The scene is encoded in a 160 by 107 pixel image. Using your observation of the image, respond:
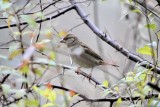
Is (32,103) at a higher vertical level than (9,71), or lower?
lower

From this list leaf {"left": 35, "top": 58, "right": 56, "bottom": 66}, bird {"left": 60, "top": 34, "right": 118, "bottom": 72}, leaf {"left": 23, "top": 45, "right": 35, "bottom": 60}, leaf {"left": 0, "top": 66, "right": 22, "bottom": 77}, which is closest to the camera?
leaf {"left": 23, "top": 45, "right": 35, "bottom": 60}

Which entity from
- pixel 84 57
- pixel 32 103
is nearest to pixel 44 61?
pixel 32 103

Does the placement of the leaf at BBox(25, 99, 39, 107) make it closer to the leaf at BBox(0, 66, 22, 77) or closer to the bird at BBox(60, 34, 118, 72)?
the leaf at BBox(0, 66, 22, 77)

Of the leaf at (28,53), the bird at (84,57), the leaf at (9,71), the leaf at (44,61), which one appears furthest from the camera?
the bird at (84,57)

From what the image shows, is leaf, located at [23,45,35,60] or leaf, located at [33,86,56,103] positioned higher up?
leaf, located at [23,45,35,60]

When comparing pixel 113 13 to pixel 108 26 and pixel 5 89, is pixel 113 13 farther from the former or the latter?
pixel 5 89

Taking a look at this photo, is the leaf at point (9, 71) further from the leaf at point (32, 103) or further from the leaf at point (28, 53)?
the leaf at point (28, 53)

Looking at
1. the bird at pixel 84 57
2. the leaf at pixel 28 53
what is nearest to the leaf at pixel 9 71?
the leaf at pixel 28 53

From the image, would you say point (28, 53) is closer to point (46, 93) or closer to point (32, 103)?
point (32, 103)

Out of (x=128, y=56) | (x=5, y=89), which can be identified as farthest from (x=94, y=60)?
(x=5, y=89)

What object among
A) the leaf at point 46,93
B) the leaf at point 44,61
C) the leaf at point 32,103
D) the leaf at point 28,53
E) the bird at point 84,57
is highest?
the bird at point 84,57

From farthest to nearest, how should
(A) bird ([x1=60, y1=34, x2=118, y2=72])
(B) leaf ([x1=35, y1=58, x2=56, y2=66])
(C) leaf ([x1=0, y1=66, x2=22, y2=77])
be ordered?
(A) bird ([x1=60, y1=34, x2=118, y2=72]) < (C) leaf ([x1=0, y1=66, x2=22, y2=77]) < (B) leaf ([x1=35, y1=58, x2=56, y2=66])

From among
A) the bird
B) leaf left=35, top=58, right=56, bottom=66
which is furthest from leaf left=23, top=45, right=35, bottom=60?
the bird

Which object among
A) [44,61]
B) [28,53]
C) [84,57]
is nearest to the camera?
[28,53]
